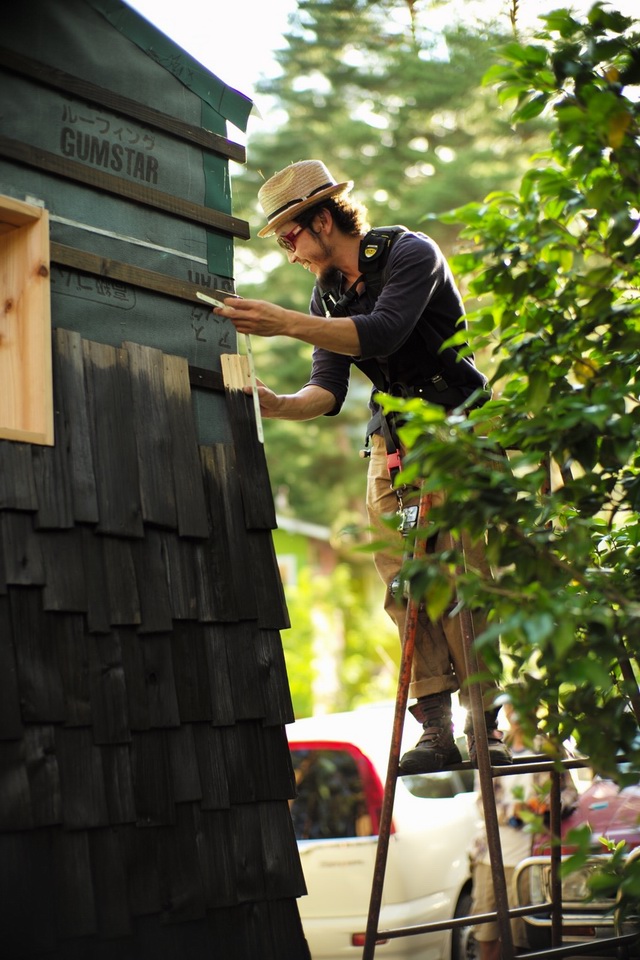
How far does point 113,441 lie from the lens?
321 cm

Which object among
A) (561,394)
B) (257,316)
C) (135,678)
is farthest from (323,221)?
(135,678)

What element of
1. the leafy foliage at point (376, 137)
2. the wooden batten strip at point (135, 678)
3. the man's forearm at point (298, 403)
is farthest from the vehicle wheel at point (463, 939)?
the leafy foliage at point (376, 137)

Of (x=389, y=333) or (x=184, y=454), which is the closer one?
(x=184, y=454)

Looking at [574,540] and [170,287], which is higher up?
[170,287]

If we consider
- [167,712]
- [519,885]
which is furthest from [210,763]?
[519,885]

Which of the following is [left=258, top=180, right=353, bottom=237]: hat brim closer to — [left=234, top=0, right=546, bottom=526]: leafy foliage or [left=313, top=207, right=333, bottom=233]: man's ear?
[left=313, top=207, right=333, bottom=233]: man's ear

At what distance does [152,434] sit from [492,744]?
1654mm

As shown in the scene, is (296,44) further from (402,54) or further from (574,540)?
(574,540)

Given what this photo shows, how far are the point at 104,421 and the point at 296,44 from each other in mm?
14672

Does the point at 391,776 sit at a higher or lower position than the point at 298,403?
lower

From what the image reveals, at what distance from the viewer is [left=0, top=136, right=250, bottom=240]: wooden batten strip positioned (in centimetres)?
317

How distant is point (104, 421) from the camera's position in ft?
10.5

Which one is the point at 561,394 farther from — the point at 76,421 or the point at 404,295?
the point at 76,421

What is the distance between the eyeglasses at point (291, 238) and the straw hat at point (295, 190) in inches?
2.3
